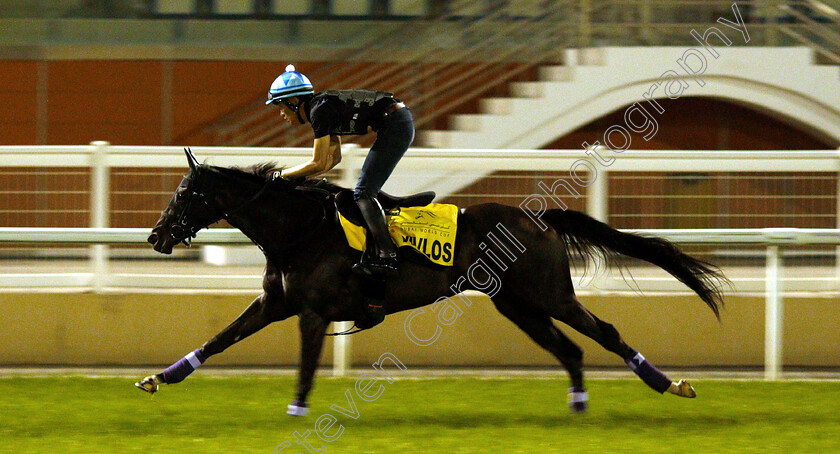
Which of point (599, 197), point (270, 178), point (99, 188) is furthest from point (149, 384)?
point (599, 197)

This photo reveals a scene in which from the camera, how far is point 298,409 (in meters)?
5.85

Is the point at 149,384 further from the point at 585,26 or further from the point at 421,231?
the point at 585,26

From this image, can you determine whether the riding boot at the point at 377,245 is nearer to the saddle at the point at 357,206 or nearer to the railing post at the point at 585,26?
the saddle at the point at 357,206

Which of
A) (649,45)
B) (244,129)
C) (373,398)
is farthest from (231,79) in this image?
(373,398)

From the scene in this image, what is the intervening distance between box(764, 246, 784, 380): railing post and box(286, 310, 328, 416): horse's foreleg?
3.25 meters

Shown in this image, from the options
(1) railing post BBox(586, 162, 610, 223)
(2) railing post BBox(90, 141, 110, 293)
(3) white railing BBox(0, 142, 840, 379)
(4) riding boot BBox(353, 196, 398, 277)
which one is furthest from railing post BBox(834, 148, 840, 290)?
(2) railing post BBox(90, 141, 110, 293)

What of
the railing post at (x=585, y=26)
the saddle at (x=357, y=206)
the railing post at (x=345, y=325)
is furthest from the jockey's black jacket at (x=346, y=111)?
the railing post at (x=585, y=26)

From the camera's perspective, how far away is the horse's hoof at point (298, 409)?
19.2 feet

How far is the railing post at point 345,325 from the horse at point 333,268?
1401 mm

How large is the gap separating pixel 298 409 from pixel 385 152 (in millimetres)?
1436

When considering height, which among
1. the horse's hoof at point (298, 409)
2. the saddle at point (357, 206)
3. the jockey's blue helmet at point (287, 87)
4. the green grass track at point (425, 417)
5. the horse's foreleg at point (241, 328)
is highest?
the jockey's blue helmet at point (287, 87)

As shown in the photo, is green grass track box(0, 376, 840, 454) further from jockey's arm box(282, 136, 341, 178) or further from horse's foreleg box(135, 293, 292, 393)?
jockey's arm box(282, 136, 341, 178)

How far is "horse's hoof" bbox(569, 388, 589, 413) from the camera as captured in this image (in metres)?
6.22

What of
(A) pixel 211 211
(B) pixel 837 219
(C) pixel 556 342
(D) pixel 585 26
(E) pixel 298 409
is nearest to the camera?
(E) pixel 298 409
